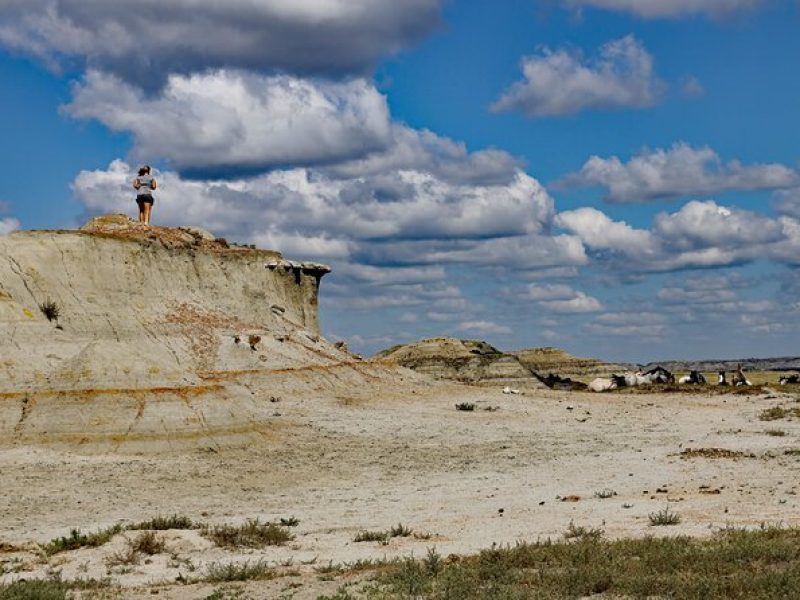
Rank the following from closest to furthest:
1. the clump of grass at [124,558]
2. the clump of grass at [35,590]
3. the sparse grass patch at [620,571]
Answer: the sparse grass patch at [620,571] < the clump of grass at [35,590] < the clump of grass at [124,558]

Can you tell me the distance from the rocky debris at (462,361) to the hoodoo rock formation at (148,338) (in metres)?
15.4

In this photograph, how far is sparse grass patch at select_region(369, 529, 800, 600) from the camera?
1226cm

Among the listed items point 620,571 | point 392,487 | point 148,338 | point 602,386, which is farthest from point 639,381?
point 620,571

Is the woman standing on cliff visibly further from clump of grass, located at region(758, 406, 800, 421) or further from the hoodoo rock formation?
clump of grass, located at region(758, 406, 800, 421)

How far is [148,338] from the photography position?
45.9 metres

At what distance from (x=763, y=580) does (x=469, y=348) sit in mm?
69421

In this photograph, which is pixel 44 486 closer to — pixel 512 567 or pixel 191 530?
pixel 191 530

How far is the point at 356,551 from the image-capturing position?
16781 millimetres

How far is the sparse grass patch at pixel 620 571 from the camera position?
12258 mm

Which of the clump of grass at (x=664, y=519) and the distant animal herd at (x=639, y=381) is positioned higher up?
the distant animal herd at (x=639, y=381)

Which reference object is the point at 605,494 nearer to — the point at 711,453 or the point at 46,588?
the point at 711,453

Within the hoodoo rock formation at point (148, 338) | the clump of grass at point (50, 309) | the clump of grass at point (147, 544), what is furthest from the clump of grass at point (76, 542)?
the clump of grass at point (50, 309)

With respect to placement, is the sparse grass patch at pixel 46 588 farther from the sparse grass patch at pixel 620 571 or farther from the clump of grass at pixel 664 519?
the clump of grass at pixel 664 519

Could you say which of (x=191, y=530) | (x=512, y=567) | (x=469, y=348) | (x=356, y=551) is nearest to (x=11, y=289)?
(x=191, y=530)
